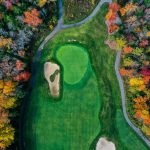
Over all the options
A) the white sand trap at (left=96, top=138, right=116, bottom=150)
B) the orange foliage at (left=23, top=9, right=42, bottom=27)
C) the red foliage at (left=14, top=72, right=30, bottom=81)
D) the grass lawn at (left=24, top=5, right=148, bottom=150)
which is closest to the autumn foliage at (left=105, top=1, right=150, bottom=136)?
the grass lawn at (left=24, top=5, right=148, bottom=150)

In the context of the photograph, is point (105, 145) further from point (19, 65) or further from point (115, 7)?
point (115, 7)

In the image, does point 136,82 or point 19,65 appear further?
point 136,82

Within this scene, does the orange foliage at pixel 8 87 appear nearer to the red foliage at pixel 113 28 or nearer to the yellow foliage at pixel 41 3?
the yellow foliage at pixel 41 3

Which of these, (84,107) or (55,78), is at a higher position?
(55,78)

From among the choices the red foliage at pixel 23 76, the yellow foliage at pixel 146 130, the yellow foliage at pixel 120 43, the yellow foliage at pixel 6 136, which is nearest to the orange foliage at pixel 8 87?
the red foliage at pixel 23 76

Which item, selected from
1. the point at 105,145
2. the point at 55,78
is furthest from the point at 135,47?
the point at 105,145

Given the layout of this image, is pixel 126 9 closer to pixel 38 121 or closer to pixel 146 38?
pixel 146 38
